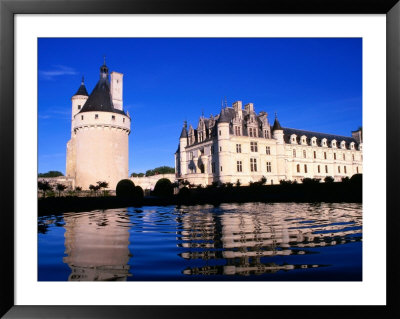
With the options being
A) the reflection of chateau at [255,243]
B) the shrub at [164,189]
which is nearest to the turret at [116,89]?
the shrub at [164,189]

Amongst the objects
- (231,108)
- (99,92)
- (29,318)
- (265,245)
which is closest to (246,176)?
Result: (231,108)

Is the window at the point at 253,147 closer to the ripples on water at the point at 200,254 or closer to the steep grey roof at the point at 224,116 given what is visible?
the steep grey roof at the point at 224,116

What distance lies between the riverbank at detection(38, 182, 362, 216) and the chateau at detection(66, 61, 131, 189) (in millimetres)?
10884

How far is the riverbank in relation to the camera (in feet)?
40.1

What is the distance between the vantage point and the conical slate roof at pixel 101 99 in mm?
31220

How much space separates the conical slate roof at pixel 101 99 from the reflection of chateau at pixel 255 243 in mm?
26434

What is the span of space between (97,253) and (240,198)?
1648 cm

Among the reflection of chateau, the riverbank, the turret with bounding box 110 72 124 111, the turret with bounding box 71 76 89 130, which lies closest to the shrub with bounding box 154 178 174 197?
the riverbank

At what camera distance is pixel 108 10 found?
3727mm

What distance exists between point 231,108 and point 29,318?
3632 centimetres

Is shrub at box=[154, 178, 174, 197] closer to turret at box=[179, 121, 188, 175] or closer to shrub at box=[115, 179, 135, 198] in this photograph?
shrub at box=[115, 179, 135, 198]

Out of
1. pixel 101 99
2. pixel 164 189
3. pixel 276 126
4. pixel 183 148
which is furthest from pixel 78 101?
pixel 276 126

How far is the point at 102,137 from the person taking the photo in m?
30.2

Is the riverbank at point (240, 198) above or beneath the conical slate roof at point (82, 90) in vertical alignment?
beneath
